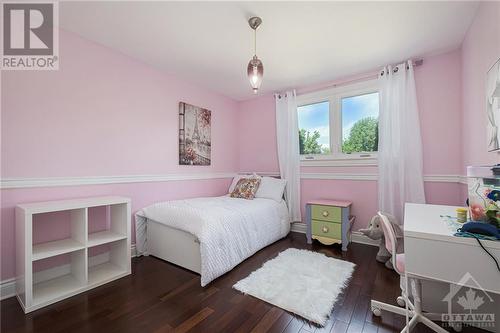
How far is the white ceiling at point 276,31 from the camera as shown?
1.79 metres

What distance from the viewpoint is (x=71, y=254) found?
208cm

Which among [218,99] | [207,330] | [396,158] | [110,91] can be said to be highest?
[218,99]

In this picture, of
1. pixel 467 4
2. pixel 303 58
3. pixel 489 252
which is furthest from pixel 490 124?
pixel 303 58

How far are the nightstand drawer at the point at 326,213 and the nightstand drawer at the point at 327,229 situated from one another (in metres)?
0.06

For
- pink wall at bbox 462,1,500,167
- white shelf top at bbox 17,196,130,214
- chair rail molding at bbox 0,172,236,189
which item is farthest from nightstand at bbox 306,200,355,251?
white shelf top at bbox 17,196,130,214

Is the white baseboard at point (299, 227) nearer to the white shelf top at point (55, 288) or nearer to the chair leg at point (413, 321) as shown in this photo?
the chair leg at point (413, 321)

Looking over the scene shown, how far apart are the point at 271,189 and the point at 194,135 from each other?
4.84 feet

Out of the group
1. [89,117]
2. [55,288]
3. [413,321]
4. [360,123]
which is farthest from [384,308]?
[89,117]

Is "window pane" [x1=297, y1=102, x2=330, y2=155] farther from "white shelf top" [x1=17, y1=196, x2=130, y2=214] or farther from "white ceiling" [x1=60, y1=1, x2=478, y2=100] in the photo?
"white shelf top" [x1=17, y1=196, x2=130, y2=214]

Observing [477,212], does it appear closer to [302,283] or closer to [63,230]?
[302,283]

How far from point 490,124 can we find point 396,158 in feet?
3.61

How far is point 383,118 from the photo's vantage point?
2771mm

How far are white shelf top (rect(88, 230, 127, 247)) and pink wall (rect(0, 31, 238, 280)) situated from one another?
10.5 inches

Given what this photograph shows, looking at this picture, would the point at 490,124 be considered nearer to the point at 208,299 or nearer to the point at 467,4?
the point at 467,4
